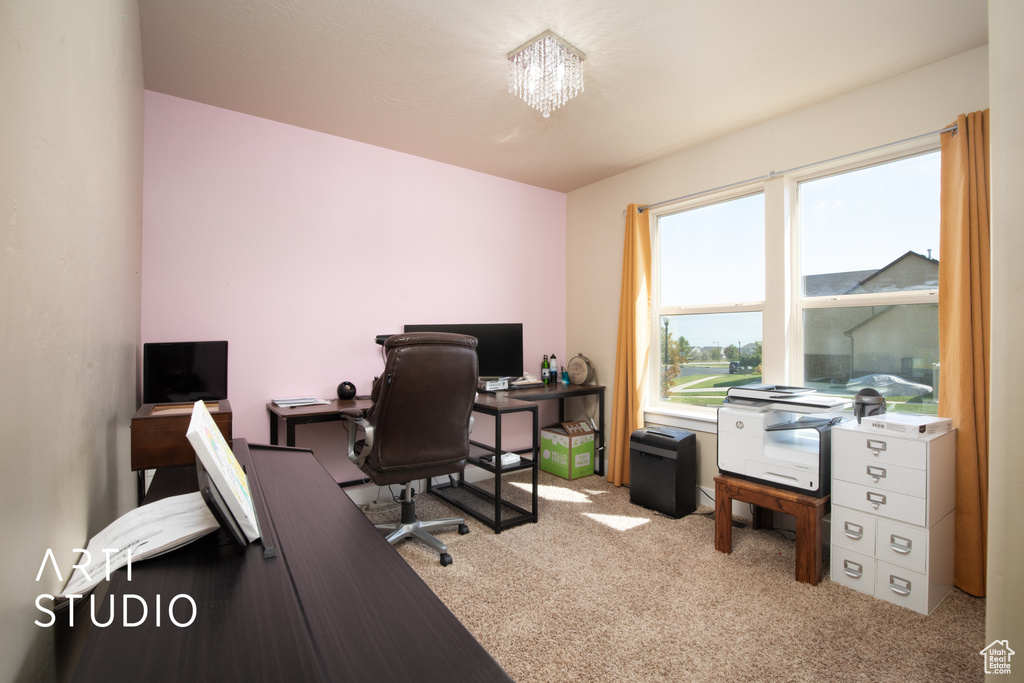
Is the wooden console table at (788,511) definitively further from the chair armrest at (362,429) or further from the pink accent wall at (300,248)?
the pink accent wall at (300,248)

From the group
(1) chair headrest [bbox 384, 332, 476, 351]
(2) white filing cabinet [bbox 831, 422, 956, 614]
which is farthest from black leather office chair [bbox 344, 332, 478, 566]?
(2) white filing cabinet [bbox 831, 422, 956, 614]

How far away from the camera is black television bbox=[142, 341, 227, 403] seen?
7.86 feet

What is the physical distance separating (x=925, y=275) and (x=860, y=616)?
1.75 meters

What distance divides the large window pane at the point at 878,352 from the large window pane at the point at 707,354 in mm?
368

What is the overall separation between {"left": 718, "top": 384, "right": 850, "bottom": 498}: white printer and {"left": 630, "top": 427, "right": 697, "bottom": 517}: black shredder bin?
480mm

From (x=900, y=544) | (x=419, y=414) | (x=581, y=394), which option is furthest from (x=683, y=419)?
(x=419, y=414)

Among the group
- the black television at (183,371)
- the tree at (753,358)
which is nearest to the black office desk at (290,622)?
the black television at (183,371)

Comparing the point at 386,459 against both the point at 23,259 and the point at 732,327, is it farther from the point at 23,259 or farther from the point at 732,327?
the point at 732,327

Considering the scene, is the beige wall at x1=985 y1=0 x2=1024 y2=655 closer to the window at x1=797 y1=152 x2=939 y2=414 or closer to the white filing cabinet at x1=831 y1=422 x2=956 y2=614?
the white filing cabinet at x1=831 y1=422 x2=956 y2=614

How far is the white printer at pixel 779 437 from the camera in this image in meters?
2.36

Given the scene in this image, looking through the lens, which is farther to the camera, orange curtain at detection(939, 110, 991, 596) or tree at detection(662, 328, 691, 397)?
tree at detection(662, 328, 691, 397)

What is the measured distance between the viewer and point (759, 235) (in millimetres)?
3250

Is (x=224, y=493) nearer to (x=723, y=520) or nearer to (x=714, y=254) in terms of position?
(x=723, y=520)
